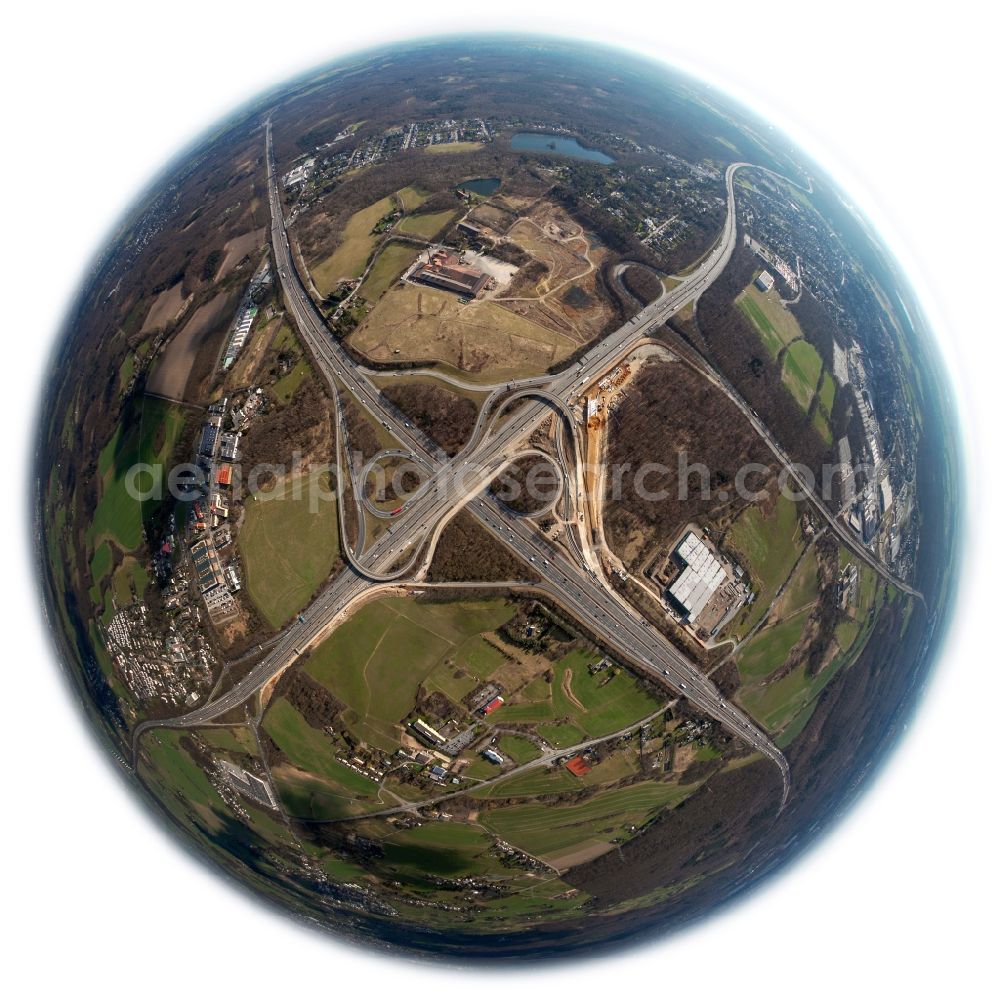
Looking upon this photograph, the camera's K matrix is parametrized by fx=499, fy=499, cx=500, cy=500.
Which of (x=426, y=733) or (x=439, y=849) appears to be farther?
(x=439, y=849)

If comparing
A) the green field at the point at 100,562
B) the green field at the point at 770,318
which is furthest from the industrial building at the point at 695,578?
the green field at the point at 100,562

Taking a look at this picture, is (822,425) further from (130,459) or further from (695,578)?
(130,459)

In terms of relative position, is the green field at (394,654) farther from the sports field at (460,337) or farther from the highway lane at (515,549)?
the sports field at (460,337)

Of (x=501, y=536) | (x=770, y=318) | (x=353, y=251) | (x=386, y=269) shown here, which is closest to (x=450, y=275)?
(x=386, y=269)

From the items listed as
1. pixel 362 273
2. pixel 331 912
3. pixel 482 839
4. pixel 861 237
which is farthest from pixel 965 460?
pixel 331 912

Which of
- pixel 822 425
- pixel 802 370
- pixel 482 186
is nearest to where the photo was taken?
pixel 822 425

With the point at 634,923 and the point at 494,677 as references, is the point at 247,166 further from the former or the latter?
the point at 634,923
